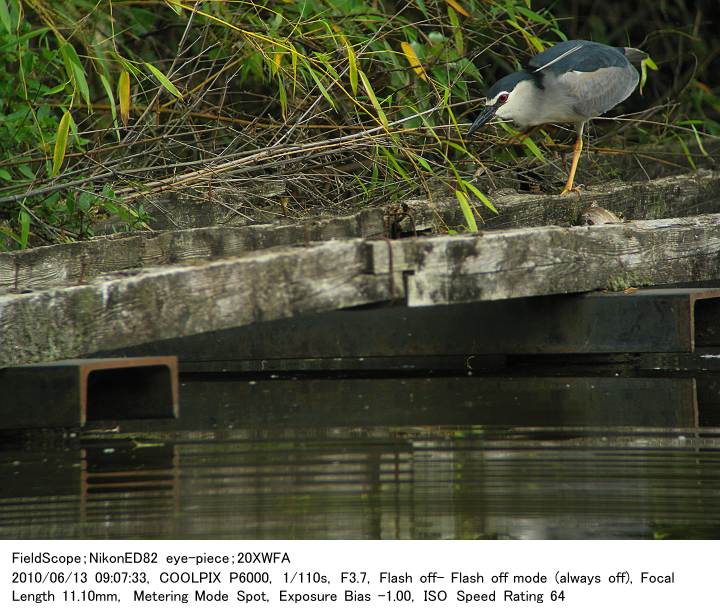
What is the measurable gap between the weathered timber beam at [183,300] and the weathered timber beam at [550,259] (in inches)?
4.9

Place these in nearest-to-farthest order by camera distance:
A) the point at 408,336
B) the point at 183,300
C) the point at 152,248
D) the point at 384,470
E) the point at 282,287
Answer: the point at 384,470
the point at 183,300
the point at 282,287
the point at 152,248
the point at 408,336

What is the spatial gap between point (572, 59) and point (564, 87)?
151mm

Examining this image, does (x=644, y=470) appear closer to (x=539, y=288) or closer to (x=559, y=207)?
(x=539, y=288)

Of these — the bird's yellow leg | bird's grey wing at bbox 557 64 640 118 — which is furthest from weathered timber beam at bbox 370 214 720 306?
bird's grey wing at bbox 557 64 640 118

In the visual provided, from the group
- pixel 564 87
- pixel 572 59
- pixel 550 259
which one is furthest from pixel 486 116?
pixel 550 259

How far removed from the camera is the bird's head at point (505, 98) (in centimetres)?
557

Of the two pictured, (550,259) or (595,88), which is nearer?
(550,259)

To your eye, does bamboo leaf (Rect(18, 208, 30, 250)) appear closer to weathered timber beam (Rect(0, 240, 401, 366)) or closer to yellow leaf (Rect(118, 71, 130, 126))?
yellow leaf (Rect(118, 71, 130, 126))

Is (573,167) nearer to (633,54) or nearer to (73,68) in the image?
(633,54)

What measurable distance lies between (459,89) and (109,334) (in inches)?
124

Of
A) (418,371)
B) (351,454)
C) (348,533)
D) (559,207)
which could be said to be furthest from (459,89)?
(348,533)

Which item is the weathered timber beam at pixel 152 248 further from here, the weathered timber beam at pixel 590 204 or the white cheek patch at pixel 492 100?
the white cheek patch at pixel 492 100

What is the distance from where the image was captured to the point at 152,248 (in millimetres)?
4684
